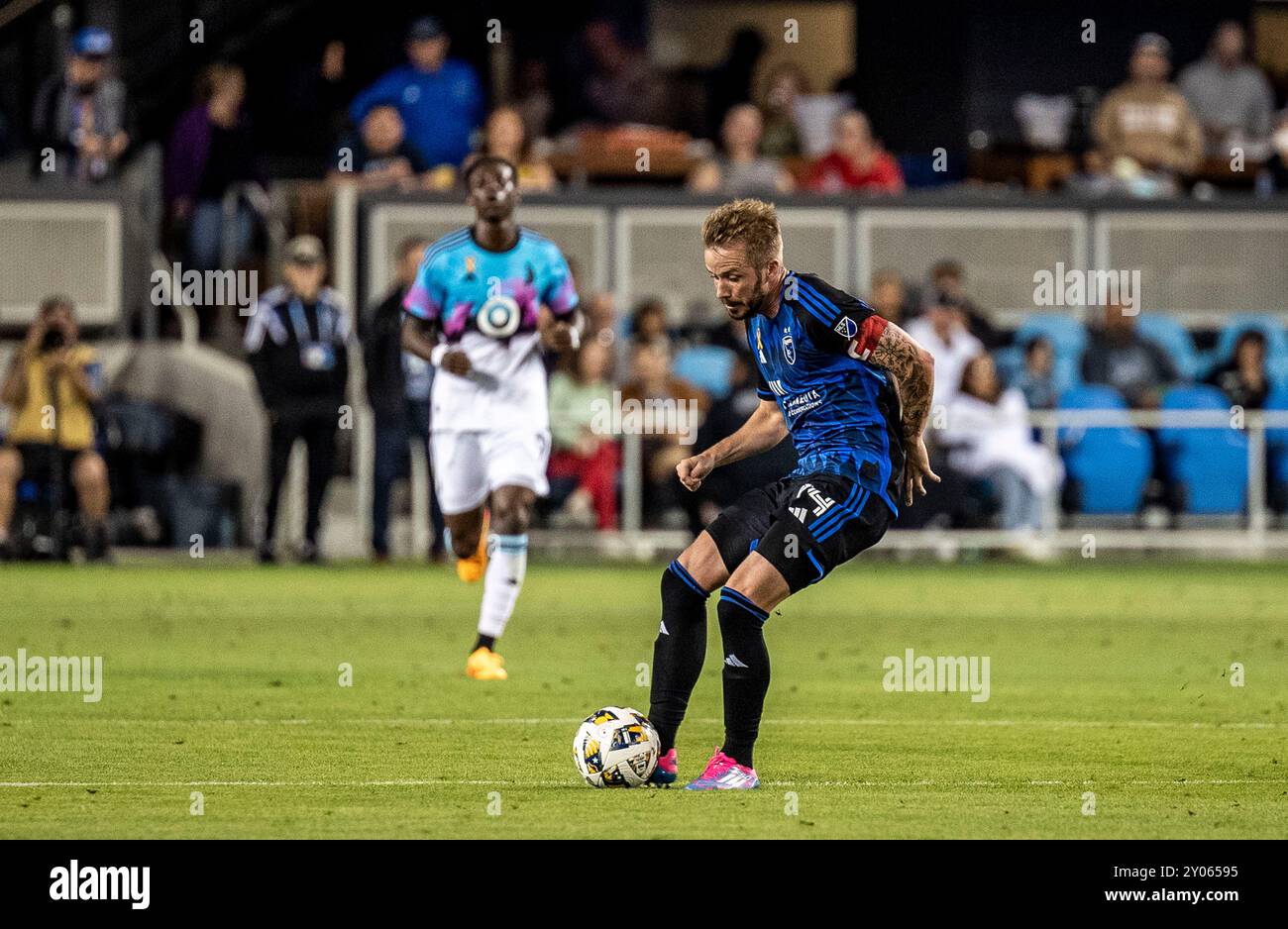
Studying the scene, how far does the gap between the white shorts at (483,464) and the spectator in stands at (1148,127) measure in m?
12.8

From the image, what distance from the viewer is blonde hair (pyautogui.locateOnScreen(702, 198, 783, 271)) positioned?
8.75 metres

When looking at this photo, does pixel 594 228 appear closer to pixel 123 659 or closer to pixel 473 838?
pixel 123 659

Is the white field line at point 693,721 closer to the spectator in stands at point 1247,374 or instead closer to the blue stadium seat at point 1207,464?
the blue stadium seat at point 1207,464

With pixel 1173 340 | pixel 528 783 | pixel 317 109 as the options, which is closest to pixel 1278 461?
pixel 1173 340

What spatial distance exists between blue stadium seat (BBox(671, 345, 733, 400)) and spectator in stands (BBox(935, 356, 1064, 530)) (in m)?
2.15

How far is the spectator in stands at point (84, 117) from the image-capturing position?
22.4m

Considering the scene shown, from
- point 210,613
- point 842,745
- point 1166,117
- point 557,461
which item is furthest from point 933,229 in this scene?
point 842,745

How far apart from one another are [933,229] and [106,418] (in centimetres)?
835

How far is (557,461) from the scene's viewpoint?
22.4m

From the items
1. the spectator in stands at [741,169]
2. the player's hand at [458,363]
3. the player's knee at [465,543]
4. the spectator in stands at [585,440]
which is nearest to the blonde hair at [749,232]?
the player's hand at [458,363]

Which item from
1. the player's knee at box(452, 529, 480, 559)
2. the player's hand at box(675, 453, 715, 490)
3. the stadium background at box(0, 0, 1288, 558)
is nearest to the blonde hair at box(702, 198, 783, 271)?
the player's hand at box(675, 453, 715, 490)

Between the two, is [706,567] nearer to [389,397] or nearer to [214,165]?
[389,397]

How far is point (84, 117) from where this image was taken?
23.3m

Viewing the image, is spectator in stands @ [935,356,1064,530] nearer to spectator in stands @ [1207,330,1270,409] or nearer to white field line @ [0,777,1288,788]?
spectator in stands @ [1207,330,1270,409]
